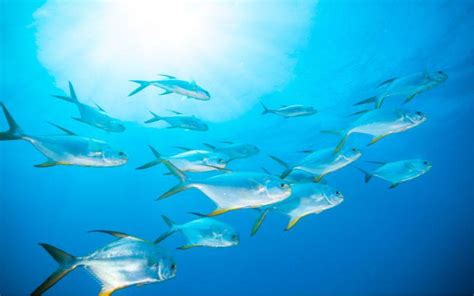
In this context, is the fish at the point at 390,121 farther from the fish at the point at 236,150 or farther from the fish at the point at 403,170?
the fish at the point at 236,150

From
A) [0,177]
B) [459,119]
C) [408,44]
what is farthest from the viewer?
[0,177]

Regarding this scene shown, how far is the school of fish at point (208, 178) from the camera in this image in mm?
2703

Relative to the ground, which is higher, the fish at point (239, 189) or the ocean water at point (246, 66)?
the ocean water at point (246, 66)

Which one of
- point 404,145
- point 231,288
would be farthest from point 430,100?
point 231,288

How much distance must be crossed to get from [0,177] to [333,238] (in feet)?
248

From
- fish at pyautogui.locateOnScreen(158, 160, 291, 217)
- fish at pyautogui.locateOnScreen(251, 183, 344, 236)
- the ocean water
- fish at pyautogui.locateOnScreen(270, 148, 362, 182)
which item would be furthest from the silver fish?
the ocean water

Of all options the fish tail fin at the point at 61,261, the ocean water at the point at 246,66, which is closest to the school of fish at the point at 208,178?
the fish tail fin at the point at 61,261

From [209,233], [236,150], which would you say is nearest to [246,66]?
[236,150]

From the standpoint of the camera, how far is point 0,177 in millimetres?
36281

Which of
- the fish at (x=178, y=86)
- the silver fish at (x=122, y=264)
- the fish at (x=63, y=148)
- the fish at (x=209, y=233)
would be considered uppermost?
the fish at (x=178, y=86)

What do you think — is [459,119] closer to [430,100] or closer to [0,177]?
[430,100]

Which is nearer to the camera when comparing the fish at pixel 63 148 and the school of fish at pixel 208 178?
the school of fish at pixel 208 178

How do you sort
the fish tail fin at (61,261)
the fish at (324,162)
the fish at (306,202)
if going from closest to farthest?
1. the fish tail fin at (61,261)
2. the fish at (306,202)
3. the fish at (324,162)

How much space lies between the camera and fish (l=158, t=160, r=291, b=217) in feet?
9.57
